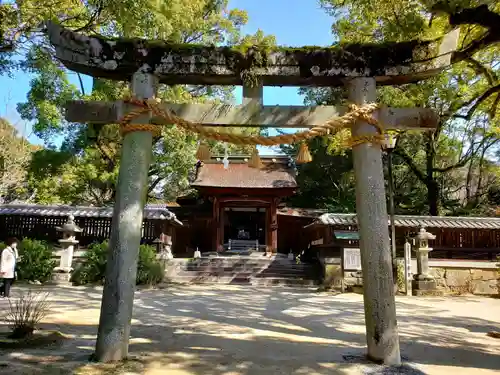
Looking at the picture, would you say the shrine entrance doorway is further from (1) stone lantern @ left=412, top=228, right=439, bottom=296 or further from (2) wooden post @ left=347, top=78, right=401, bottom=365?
(2) wooden post @ left=347, top=78, right=401, bottom=365

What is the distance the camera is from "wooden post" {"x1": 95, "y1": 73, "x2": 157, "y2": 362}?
4.05 m

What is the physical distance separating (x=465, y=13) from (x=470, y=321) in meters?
5.99

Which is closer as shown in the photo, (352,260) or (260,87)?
(260,87)

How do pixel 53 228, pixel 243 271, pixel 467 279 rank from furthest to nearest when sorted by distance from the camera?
pixel 53 228 → pixel 243 271 → pixel 467 279

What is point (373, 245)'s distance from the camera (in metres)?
→ 4.34

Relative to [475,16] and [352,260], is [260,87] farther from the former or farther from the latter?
[352,260]

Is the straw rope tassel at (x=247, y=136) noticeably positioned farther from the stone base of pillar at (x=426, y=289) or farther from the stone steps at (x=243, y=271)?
the stone steps at (x=243, y=271)

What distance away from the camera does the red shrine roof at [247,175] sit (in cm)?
2159

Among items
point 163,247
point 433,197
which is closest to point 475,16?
point 163,247

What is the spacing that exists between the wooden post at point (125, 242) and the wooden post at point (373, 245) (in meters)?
2.51

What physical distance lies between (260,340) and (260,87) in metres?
3.54

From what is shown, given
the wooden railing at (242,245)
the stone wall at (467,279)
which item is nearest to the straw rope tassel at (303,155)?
Answer: the stone wall at (467,279)

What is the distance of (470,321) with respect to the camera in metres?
8.00

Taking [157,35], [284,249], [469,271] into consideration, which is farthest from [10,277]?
[284,249]
